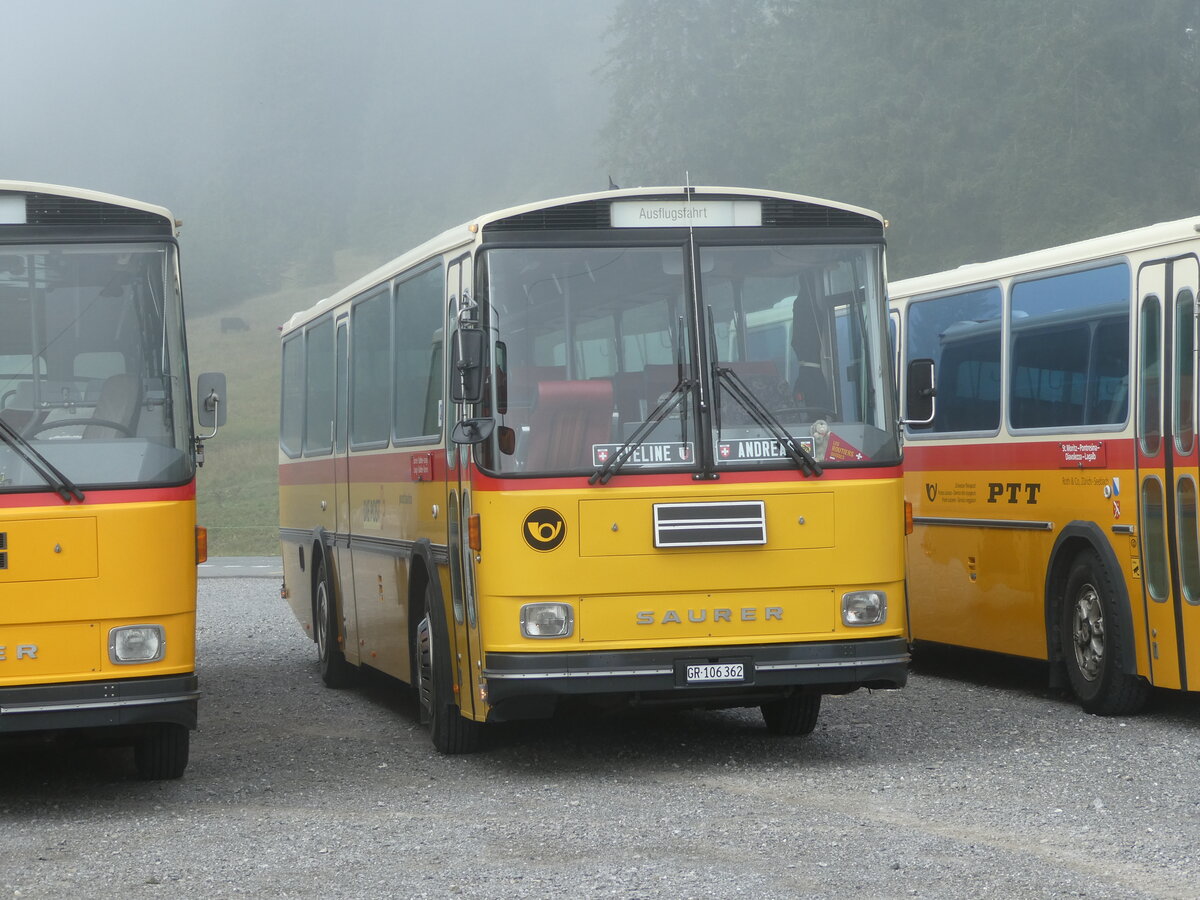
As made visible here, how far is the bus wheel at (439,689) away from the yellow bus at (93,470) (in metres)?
1.81

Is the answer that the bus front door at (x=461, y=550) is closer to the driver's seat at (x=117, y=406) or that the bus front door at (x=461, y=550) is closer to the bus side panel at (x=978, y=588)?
the driver's seat at (x=117, y=406)

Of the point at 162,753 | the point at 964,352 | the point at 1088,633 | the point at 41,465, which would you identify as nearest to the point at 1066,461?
the point at 1088,633

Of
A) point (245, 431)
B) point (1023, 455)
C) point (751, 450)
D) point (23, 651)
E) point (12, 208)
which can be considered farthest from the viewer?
point (245, 431)

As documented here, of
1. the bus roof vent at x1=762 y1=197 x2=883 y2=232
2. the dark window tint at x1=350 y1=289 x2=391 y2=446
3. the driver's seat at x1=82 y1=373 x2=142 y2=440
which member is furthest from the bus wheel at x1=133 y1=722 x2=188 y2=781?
the bus roof vent at x1=762 y1=197 x2=883 y2=232

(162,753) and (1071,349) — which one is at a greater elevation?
(1071,349)

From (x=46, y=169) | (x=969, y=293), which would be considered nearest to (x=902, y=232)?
(x=969, y=293)

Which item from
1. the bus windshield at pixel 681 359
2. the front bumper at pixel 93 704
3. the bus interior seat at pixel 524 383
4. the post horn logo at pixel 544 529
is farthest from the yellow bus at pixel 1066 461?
the front bumper at pixel 93 704

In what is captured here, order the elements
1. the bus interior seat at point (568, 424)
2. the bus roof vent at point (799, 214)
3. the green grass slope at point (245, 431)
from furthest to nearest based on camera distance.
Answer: the green grass slope at point (245, 431) → the bus roof vent at point (799, 214) → the bus interior seat at point (568, 424)

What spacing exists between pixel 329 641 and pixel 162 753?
5.17m

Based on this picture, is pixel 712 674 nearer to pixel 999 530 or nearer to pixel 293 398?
pixel 999 530

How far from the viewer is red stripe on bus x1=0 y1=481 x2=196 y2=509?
8469 millimetres

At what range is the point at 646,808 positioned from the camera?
339 inches

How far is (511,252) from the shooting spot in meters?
9.52

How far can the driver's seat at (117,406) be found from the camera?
8.70m
